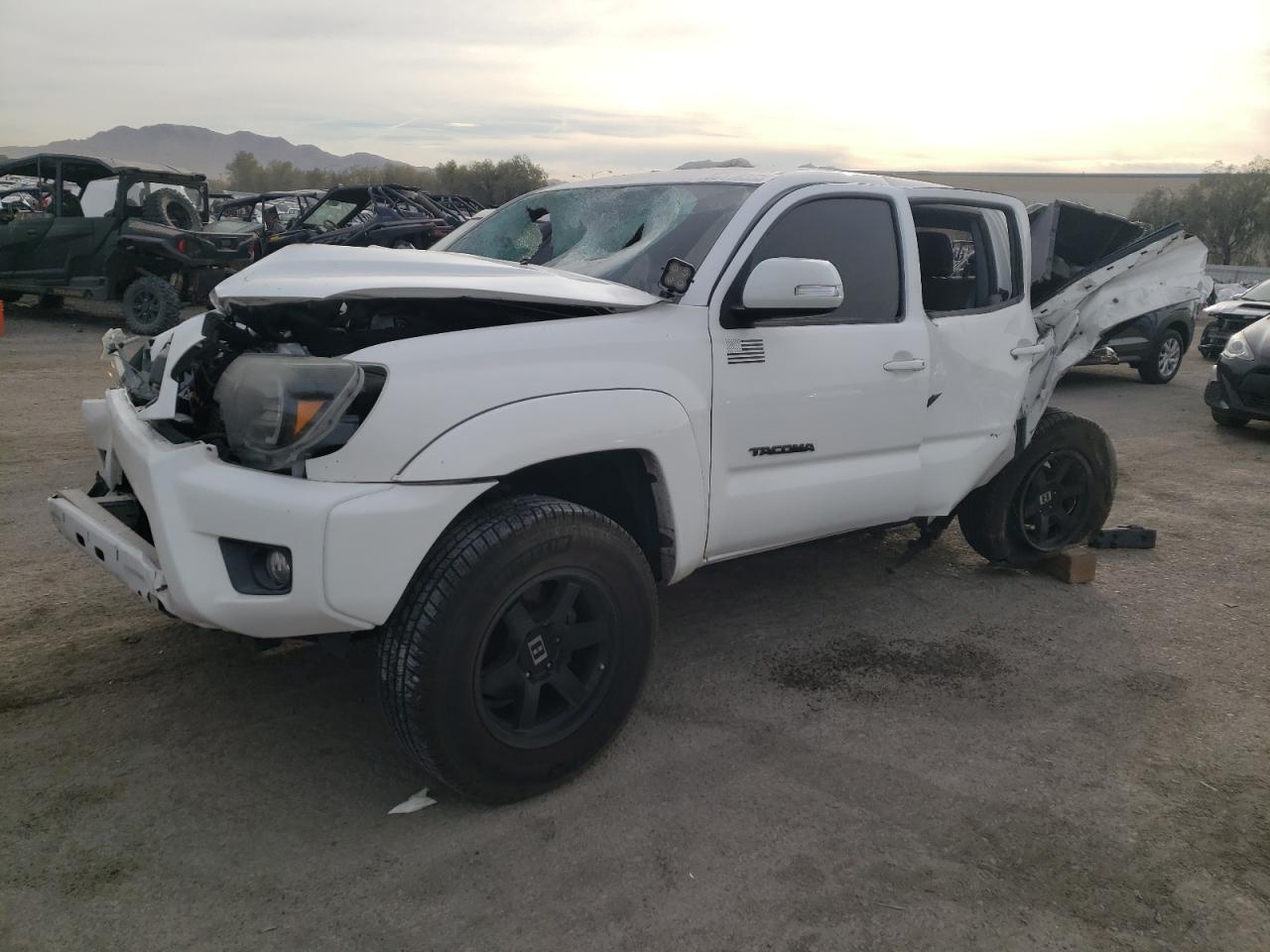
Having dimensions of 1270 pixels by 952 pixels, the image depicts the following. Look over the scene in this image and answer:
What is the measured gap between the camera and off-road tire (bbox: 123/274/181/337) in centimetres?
1213

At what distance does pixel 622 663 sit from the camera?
3.17 m

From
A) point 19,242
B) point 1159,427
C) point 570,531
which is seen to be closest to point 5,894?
point 570,531

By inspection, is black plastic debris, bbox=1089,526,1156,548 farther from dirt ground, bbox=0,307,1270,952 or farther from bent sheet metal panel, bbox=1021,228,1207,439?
bent sheet metal panel, bbox=1021,228,1207,439

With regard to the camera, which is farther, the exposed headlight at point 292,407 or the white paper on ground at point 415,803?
the white paper on ground at point 415,803

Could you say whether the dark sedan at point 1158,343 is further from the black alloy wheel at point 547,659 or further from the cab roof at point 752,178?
the black alloy wheel at point 547,659

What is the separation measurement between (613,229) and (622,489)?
1.14 meters

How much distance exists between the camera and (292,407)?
268 centimetres

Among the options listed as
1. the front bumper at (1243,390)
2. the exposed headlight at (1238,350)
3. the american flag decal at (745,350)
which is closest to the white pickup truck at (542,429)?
the american flag decal at (745,350)

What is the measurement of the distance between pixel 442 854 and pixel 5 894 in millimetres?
1087

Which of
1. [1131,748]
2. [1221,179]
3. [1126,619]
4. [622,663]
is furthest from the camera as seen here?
[1221,179]

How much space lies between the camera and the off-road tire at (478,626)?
108 inches

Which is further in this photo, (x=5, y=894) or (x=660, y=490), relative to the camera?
(x=660, y=490)

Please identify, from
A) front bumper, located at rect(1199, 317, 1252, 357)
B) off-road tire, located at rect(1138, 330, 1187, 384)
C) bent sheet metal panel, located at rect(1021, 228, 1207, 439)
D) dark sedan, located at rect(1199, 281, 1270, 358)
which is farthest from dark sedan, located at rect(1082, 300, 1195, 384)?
bent sheet metal panel, located at rect(1021, 228, 1207, 439)

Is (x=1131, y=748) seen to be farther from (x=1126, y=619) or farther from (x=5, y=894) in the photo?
(x=5, y=894)
